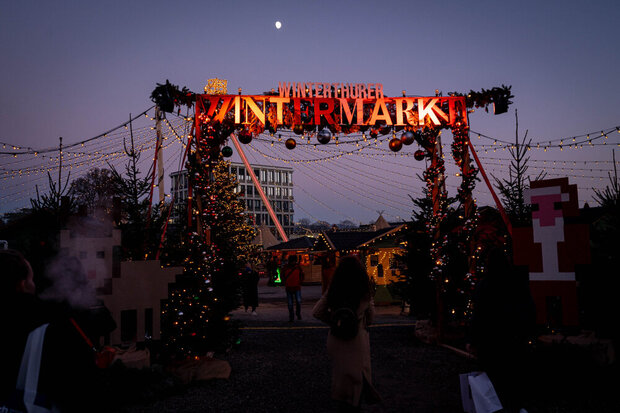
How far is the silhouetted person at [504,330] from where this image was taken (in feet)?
13.9

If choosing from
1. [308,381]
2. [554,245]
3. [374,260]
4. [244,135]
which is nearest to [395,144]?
[244,135]

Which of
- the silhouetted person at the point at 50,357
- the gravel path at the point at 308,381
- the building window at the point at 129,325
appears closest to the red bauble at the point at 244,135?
the building window at the point at 129,325

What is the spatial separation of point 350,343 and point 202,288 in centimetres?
438

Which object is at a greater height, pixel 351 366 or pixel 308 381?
pixel 351 366

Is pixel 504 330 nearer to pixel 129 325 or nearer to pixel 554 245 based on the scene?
pixel 554 245

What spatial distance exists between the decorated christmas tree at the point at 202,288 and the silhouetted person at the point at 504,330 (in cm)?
490

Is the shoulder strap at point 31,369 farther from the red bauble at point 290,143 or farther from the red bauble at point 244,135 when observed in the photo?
the red bauble at point 290,143

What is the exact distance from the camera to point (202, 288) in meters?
7.85

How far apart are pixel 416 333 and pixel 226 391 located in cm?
562

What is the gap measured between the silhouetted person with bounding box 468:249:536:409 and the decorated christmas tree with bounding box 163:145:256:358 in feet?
16.1

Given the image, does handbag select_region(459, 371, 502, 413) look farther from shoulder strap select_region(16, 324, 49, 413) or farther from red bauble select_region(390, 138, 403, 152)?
red bauble select_region(390, 138, 403, 152)

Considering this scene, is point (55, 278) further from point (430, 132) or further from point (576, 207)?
point (430, 132)

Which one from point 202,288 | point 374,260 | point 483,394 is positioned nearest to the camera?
point 483,394

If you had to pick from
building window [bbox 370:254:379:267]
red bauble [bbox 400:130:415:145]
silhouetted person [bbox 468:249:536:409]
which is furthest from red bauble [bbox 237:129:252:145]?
building window [bbox 370:254:379:267]
